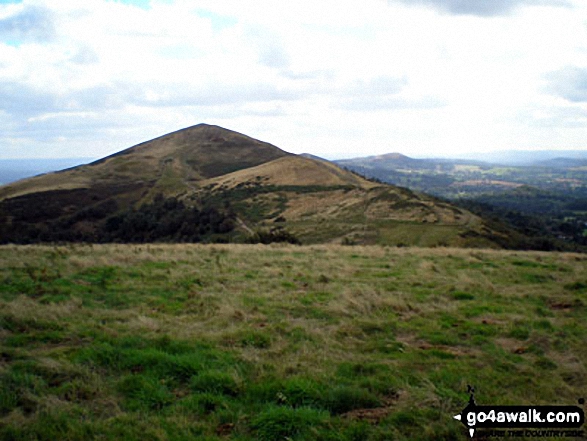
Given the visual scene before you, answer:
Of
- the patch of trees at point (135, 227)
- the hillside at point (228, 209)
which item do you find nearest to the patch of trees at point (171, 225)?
the patch of trees at point (135, 227)

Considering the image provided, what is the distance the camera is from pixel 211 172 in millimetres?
98312

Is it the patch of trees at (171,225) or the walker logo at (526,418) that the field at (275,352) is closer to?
the walker logo at (526,418)

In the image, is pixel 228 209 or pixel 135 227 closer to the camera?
pixel 135 227

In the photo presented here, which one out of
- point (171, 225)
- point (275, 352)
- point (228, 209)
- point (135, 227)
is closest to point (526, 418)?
point (275, 352)

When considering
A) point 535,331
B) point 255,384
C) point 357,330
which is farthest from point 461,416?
point 535,331

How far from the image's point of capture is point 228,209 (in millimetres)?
58000

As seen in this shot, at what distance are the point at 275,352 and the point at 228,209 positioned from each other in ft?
172

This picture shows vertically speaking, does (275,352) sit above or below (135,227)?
above

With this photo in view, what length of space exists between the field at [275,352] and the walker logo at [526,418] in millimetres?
194

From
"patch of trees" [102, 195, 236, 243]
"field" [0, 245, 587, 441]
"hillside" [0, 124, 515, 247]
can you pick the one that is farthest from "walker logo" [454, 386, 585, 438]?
"patch of trees" [102, 195, 236, 243]

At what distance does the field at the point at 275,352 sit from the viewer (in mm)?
4586

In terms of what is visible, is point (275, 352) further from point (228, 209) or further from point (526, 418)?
point (228, 209)

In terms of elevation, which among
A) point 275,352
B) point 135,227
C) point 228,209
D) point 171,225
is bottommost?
point 135,227

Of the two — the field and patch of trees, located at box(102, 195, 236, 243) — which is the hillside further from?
the field
